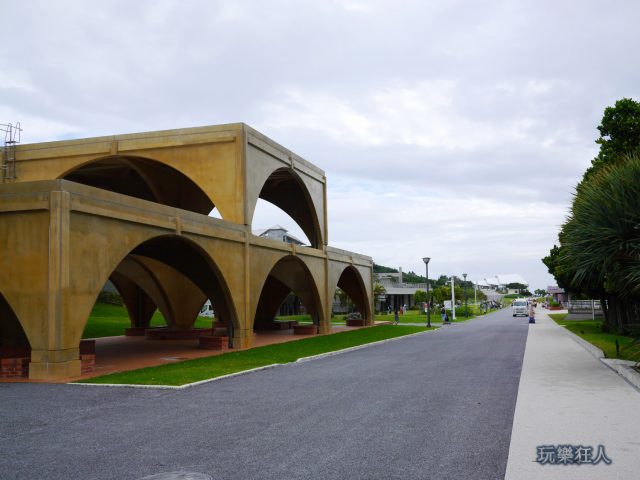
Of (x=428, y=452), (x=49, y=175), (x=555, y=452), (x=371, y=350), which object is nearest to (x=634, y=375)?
(x=555, y=452)

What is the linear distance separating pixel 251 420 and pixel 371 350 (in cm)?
1330

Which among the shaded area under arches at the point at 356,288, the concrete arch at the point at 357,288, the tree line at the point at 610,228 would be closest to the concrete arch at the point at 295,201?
the concrete arch at the point at 357,288

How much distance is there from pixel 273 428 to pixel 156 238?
1283cm

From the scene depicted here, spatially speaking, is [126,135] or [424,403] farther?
[126,135]

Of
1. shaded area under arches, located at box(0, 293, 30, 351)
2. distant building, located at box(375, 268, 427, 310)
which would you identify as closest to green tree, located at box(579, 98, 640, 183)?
shaded area under arches, located at box(0, 293, 30, 351)

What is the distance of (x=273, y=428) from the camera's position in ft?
27.1

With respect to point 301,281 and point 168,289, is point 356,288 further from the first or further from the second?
point 168,289

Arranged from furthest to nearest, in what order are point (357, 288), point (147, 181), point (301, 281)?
point (357, 288) → point (301, 281) → point (147, 181)

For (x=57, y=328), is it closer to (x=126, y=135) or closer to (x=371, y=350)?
(x=371, y=350)

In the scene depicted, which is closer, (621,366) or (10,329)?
(621,366)

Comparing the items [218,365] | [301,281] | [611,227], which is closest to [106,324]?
[301,281]

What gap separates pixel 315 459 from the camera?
21.8 ft

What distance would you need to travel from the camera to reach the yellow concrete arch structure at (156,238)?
546 inches

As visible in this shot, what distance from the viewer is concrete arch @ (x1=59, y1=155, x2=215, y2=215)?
28734 millimetres
